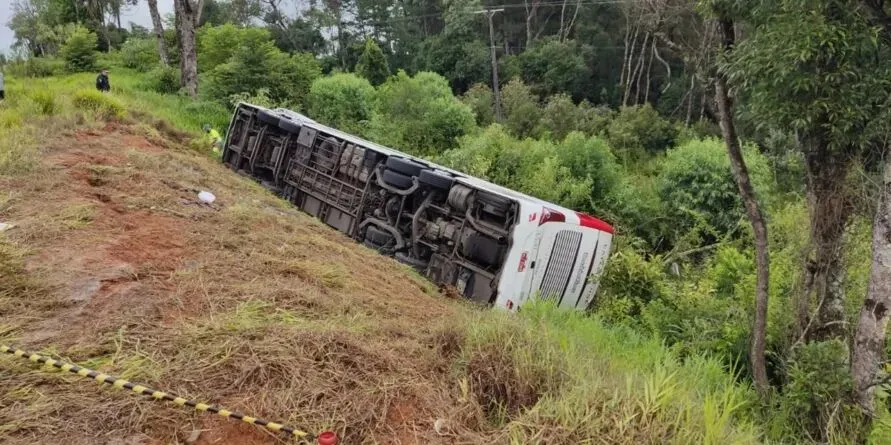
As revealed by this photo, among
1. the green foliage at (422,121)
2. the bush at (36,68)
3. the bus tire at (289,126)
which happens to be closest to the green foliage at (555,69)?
the green foliage at (422,121)

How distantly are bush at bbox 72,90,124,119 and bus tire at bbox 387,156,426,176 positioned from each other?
6773mm

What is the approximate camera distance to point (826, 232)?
492 cm

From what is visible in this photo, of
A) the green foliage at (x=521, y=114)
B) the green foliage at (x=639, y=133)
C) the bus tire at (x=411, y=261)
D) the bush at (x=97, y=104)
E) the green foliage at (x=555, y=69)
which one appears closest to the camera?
the bus tire at (x=411, y=261)

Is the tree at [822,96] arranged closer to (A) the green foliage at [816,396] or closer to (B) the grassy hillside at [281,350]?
(A) the green foliage at [816,396]

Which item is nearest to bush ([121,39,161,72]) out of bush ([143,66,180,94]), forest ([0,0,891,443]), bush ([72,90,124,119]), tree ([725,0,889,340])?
forest ([0,0,891,443])

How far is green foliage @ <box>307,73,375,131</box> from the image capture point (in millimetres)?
19109

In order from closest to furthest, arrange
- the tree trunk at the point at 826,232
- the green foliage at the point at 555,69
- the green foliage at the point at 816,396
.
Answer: the green foliage at the point at 816,396
the tree trunk at the point at 826,232
the green foliage at the point at 555,69

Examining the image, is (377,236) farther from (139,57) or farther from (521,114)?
(139,57)

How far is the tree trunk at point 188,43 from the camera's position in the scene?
1855 cm

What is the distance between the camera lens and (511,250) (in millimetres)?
6324

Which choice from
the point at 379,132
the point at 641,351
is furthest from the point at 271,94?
the point at 641,351

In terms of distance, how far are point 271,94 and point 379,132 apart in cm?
441

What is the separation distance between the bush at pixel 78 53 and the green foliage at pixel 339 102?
13313 millimetres

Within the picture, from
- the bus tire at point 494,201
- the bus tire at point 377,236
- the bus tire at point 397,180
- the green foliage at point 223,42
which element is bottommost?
the bus tire at point 377,236
